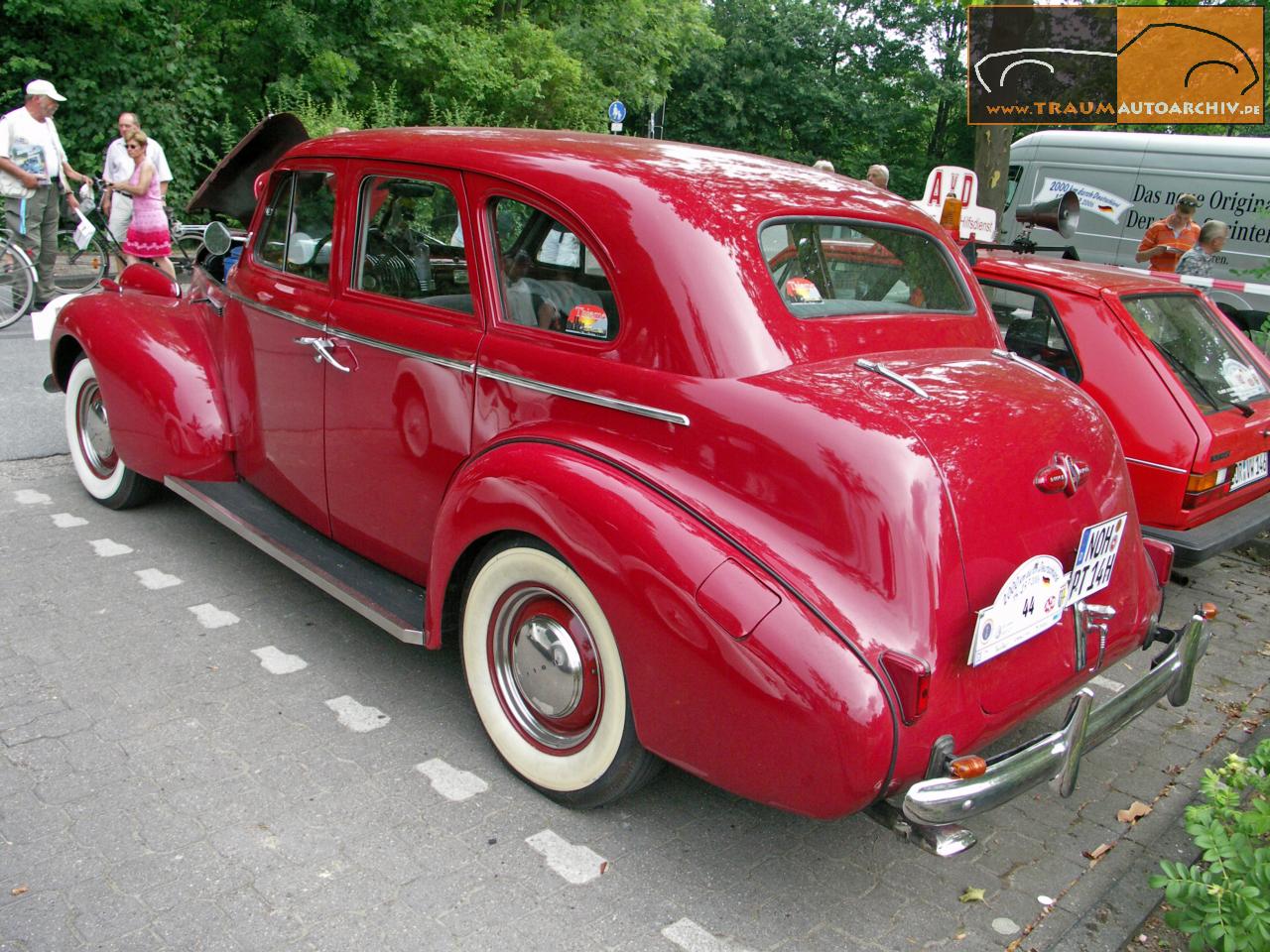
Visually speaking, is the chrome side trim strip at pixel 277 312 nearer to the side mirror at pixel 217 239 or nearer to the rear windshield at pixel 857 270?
the side mirror at pixel 217 239

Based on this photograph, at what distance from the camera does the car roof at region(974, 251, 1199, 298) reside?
190 inches

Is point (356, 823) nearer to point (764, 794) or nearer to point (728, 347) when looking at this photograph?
point (764, 794)

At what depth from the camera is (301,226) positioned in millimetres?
3842

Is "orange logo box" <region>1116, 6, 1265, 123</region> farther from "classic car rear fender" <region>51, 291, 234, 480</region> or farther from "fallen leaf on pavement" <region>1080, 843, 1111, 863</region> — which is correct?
"classic car rear fender" <region>51, 291, 234, 480</region>

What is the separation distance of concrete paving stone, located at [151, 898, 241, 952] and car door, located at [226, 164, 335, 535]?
5.22ft

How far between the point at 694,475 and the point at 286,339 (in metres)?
1.97

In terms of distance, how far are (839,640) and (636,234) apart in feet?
4.12

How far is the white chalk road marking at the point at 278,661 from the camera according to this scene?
353 cm

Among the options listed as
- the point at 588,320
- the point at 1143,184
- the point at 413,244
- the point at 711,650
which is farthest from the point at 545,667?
the point at 1143,184

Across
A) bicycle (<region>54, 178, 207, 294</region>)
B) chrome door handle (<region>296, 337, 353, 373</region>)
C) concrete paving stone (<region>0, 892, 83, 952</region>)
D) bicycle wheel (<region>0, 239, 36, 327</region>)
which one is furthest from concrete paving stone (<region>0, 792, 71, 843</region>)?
bicycle wheel (<region>0, 239, 36, 327</region>)

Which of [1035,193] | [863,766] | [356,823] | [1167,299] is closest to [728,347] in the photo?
[863,766]

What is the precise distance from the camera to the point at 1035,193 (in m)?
13.0

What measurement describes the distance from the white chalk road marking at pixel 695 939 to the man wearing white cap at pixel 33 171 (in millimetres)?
8799

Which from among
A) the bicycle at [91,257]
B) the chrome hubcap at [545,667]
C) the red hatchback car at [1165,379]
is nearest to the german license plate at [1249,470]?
the red hatchback car at [1165,379]
